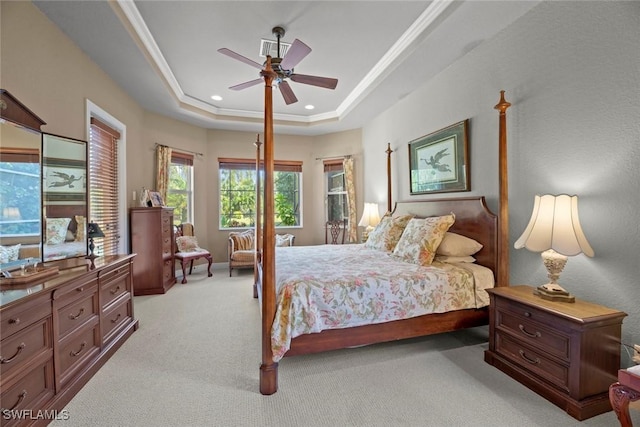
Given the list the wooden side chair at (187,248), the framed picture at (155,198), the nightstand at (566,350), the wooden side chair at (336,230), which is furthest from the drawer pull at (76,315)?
the wooden side chair at (336,230)

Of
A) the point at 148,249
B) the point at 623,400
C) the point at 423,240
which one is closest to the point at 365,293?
the point at 423,240

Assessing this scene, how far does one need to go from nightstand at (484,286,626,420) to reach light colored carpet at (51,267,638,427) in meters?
0.08

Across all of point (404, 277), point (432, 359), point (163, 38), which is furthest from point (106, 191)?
point (432, 359)

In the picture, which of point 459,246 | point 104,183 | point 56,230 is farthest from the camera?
point 104,183

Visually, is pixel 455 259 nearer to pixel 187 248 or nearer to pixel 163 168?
pixel 187 248

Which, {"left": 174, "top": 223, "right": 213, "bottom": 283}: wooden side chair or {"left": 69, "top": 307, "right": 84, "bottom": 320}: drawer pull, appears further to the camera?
{"left": 174, "top": 223, "right": 213, "bottom": 283}: wooden side chair

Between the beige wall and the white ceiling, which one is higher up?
the white ceiling

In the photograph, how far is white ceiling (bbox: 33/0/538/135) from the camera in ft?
7.93

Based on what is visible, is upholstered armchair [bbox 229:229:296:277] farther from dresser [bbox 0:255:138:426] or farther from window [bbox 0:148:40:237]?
window [bbox 0:148:40:237]

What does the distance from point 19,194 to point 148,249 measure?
2.19 metres

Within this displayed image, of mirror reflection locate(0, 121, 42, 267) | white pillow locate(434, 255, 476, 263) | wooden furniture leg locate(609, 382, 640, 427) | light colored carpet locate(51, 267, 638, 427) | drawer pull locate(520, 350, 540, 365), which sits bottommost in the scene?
light colored carpet locate(51, 267, 638, 427)

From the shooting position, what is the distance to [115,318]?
251 cm

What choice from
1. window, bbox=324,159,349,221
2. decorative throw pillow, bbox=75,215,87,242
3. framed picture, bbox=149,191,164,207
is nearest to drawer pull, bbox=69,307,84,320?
decorative throw pillow, bbox=75,215,87,242

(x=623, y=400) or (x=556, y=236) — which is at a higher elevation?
(x=556, y=236)
